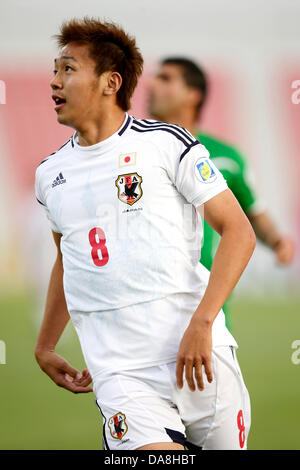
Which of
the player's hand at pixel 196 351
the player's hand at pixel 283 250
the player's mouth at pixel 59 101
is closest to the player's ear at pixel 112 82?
the player's mouth at pixel 59 101

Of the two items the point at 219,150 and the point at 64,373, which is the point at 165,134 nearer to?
the point at 64,373

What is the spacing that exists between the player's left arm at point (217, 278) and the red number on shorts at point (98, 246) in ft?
1.13

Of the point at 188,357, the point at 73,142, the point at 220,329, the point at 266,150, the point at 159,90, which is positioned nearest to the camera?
the point at 188,357

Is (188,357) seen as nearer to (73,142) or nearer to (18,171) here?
(73,142)

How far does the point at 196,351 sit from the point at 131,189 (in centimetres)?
56

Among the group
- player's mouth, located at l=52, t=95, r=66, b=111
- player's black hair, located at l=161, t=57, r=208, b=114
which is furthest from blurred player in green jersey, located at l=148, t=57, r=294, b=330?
player's mouth, located at l=52, t=95, r=66, b=111

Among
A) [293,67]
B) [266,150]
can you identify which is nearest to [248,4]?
[293,67]

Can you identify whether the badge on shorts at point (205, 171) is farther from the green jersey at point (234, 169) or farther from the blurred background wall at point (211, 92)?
the blurred background wall at point (211, 92)

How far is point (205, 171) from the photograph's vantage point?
2477 mm

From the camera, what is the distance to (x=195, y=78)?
468 cm

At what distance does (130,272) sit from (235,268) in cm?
33

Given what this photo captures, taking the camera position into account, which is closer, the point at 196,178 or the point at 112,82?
the point at 196,178

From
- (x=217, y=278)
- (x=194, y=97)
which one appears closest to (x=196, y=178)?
(x=217, y=278)

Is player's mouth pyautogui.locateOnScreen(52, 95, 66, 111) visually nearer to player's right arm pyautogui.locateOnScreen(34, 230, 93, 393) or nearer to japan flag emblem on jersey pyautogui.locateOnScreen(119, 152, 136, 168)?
japan flag emblem on jersey pyautogui.locateOnScreen(119, 152, 136, 168)
